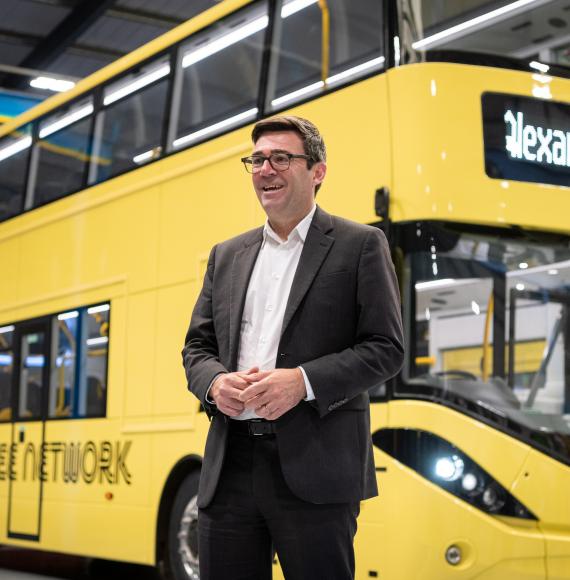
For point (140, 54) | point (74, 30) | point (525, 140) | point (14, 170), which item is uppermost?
point (74, 30)

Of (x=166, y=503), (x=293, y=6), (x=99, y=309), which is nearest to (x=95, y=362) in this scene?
(x=99, y=309)

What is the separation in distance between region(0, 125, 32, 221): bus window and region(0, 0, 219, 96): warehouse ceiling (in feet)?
20.5

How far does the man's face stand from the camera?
10.3 feet

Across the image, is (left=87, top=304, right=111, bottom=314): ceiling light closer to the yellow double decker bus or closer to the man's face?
the yellow double decker bus

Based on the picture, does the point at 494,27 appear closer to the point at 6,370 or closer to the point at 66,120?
the point at 66,120

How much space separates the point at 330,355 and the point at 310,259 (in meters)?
0.28

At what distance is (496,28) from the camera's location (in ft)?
21.9

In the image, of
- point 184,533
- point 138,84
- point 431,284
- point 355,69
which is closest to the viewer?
point 431,284

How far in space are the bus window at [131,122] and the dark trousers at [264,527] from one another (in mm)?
6007

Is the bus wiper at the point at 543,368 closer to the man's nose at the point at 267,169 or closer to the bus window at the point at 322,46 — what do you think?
the bus window at the point at 322,46

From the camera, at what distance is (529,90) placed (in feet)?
21.8

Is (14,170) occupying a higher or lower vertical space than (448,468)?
higher

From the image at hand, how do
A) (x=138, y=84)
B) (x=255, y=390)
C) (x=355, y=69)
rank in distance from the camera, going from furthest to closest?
1. (x=138, y=84)
2. (x=355, y=69)
3. (x=255, y=390)

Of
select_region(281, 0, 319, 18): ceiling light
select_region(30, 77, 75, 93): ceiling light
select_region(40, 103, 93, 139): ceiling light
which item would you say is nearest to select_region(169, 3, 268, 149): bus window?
select_region(281, 0, 319, 18): ceiling light
